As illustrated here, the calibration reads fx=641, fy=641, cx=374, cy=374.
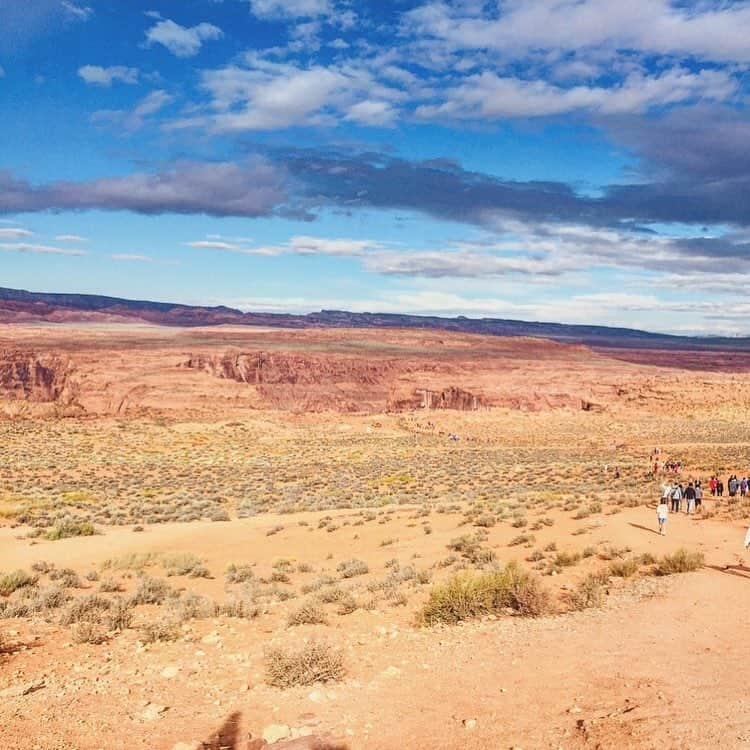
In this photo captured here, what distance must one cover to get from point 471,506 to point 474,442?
101 ft

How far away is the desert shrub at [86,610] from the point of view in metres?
9.39

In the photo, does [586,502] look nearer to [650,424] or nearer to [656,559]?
[656,559]

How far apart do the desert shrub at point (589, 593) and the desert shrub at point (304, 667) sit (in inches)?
162

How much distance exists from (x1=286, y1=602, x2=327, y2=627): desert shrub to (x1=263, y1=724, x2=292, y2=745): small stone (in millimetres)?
3370

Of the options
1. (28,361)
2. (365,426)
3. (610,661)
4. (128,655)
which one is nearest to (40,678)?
(128,655)

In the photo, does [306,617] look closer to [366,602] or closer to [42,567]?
[366,602]

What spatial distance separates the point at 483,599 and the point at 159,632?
15.2 feet

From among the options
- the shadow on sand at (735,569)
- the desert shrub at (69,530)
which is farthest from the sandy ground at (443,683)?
the desert shrub at (69,530)

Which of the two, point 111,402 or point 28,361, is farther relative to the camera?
point 28,361

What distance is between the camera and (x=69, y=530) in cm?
1856

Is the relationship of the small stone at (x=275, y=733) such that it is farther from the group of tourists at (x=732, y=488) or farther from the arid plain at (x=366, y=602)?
the group of tourists at (x=732, y=488)

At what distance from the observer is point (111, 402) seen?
64312 millimetres

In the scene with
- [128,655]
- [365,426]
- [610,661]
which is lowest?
[365,426]

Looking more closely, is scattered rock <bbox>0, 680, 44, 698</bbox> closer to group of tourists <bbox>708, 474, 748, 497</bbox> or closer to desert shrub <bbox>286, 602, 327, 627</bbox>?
desert shrub <bbox>286, 602, 327, 627</bbox>
